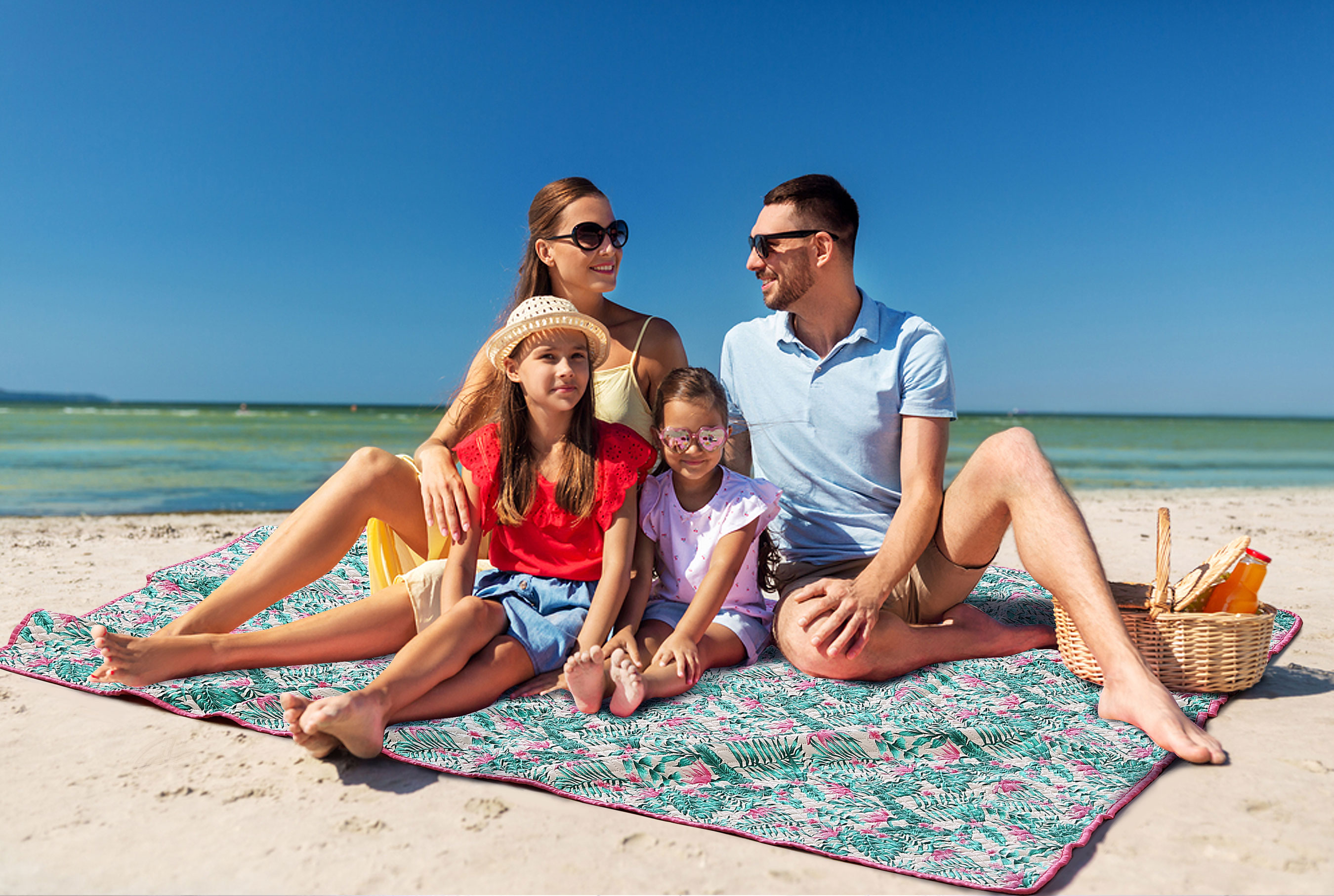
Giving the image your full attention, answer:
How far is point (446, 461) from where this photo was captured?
3.28 metres

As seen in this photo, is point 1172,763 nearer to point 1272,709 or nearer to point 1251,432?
point 1272,709

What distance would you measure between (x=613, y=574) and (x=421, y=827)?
117 cm

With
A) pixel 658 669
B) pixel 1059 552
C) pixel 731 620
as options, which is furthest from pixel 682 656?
pixel 1059 552

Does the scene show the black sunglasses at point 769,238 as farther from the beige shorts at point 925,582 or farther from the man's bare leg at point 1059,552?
the beige shorts at point 925,582

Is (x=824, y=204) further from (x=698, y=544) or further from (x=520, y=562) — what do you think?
(x=520, y=562)

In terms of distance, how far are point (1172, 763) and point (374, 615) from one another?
266 cm

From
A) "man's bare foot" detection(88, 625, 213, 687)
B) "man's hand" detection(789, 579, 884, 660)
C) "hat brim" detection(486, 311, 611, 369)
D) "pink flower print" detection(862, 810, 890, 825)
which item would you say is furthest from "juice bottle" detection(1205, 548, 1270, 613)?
"man's bare foot" detection(88, 625, 213, 687)

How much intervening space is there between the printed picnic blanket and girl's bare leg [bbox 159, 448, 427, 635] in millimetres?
232

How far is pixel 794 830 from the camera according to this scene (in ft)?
6.91

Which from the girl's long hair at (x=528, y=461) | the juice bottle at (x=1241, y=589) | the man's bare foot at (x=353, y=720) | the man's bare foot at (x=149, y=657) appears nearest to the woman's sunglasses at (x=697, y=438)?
the girl's long hair at (x=528, y=461)

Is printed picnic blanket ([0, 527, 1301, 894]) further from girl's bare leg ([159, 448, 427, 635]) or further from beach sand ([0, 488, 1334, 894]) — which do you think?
girl's bare leg ([159, 448, 427, 635])

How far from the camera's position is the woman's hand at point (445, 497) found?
311cm

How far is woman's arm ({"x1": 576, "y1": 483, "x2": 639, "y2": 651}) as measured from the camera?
9.76ft

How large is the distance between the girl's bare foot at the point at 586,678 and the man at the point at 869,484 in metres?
0.80
